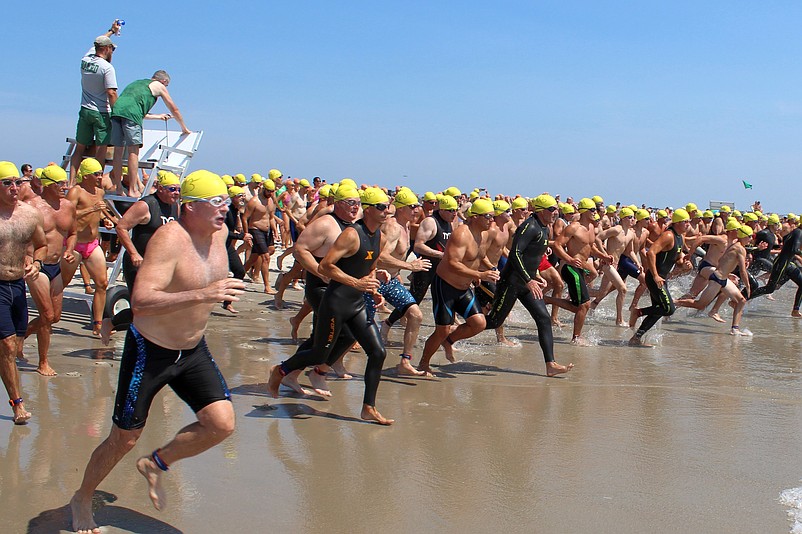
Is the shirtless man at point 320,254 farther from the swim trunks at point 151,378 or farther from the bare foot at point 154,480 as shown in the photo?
the bare foot at point 154,480

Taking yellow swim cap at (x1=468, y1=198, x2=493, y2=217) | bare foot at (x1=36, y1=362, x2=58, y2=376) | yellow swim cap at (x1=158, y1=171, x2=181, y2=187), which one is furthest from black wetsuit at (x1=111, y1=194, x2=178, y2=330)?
yellow swim cap at (x1=468, y1=198, x2=493, y2=217)

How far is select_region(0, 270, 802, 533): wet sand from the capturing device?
4.15 metres

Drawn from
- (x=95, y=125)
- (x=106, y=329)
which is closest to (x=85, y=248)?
(x=106, y=329)

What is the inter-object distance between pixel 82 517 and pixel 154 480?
1.23 ft

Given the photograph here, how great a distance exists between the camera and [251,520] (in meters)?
4.02

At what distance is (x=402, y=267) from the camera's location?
7.38 m

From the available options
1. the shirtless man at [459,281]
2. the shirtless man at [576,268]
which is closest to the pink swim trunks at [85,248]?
the shirtless man at [459,281]

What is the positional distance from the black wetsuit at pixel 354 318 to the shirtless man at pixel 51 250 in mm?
Result: 2177

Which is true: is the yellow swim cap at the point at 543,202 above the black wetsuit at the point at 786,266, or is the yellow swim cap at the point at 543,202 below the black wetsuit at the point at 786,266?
above

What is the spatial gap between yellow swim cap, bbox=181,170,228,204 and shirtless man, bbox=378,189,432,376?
125 inches

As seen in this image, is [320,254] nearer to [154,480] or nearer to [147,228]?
[147,228]

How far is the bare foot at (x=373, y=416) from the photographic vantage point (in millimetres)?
5828

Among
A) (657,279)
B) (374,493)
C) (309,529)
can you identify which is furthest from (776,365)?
(309,529)

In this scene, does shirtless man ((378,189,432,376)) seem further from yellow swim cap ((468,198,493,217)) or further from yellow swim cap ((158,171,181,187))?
yellow swim cap ((158,171,181,187))
